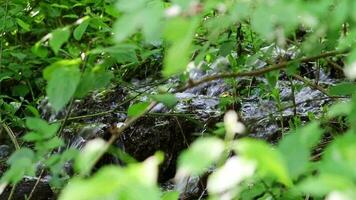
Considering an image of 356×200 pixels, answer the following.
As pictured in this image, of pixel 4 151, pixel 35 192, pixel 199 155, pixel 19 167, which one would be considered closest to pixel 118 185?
pixel 199 155

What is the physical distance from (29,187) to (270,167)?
123 inches

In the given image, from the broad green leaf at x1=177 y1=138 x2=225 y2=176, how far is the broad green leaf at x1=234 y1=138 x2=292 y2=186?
30 millimetres

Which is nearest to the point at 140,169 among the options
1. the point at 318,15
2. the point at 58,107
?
the point at 318,15

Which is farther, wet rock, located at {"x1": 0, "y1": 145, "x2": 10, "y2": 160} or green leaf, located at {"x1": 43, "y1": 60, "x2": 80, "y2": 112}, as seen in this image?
wet rock, located at {"x1": 0, "y1": 145, "x2": 10, "y2": 160}

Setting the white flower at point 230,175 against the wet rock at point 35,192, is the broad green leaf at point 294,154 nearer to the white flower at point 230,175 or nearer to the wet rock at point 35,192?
the white flower at point 230,175

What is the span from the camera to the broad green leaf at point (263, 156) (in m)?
0.55

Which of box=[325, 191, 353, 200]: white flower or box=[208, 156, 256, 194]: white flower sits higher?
box=[325, 191, 353, 200]: white flower

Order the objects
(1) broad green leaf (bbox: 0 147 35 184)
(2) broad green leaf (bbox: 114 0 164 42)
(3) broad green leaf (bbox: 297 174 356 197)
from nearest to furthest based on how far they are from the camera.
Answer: (3) broad green leaf (bbox: 297 174 356 197)
(2) broad green leaf (bbox: 114 0 164 42)
(1) broad green leaf (bbox: 0 147 35 184)

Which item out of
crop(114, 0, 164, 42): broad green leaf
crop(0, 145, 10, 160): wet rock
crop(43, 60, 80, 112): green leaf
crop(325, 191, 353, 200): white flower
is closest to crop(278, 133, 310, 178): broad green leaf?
crop(325, 191, 353, 200): white flower

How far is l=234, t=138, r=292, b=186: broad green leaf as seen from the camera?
0.55 m

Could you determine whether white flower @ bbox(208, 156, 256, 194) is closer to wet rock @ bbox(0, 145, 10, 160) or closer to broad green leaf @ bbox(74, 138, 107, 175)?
broad green leaf @ bbox(74, 138, 107, 175)

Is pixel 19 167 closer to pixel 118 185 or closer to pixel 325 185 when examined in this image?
pixel 118 185

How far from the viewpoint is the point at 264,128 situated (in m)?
3.25

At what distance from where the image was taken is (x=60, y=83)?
3.12 ft
